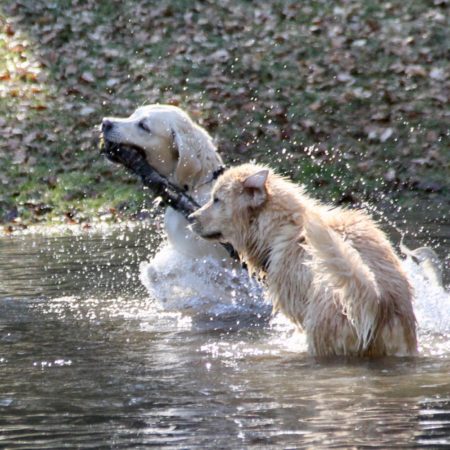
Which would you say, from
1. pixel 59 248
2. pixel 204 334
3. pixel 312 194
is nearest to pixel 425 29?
pixel 312 194

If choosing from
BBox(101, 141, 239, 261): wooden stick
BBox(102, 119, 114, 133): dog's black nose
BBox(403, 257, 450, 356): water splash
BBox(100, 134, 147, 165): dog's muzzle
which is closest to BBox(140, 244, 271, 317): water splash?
BBox(101, 141, 239, 261): wooden stick

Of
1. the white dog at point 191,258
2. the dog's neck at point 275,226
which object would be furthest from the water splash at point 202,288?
the dog's neck at point 275,226

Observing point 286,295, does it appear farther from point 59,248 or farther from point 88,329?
point 59,248

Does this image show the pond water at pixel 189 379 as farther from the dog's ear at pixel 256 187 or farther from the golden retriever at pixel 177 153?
the dog's ear at pixel 256 187

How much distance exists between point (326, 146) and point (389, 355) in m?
8.33

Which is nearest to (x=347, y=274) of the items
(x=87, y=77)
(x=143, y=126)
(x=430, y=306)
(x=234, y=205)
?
(x=234, y=205)

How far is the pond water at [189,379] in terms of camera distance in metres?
5.36

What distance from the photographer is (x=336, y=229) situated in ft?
23.5

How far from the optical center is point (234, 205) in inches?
291

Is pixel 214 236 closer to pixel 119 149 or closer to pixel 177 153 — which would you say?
pixel 177 153

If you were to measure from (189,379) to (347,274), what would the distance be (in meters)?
1.10

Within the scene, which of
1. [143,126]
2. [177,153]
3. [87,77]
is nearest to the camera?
[177,153]

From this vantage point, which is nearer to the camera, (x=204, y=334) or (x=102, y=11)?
(x=204, y=334)

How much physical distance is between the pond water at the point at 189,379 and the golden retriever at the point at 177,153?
264mm
